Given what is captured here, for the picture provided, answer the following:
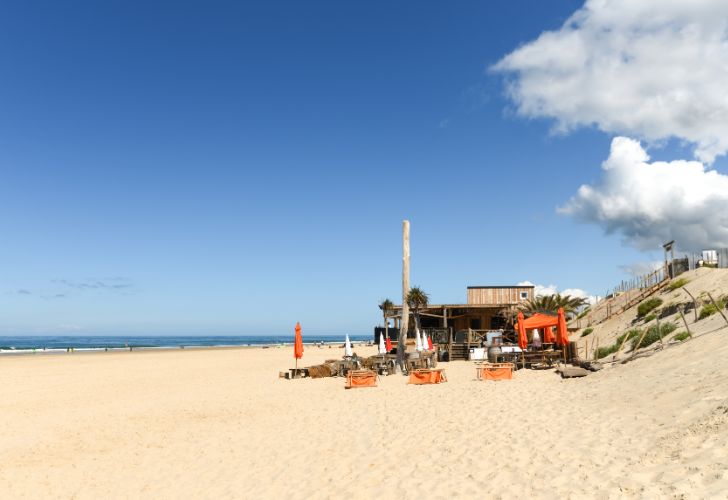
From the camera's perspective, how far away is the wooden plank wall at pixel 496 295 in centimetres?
3800

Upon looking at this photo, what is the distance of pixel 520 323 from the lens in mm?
22109

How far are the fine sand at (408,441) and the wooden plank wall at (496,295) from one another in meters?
20.3

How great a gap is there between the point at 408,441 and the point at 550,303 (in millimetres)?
31515

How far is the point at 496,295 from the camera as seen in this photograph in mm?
38250

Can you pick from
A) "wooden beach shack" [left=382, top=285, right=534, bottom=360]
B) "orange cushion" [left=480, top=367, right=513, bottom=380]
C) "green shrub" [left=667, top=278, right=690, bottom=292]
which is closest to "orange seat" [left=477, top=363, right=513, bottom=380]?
"orange cushion" [left=480, top=367, right=513, bottom=380]

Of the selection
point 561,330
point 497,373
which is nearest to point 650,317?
point 561,330

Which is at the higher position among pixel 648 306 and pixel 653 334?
pixel 648 306

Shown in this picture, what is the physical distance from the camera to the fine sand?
7.24 meters

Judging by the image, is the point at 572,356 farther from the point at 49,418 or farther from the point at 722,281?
the point at 49,418

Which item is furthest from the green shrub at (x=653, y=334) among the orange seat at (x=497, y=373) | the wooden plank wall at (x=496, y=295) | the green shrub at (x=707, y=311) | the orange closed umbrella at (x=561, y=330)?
the wooden plank wall at (x=496, y=295)

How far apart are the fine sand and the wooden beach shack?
47.3ft

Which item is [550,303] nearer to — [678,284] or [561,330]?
[678,284]

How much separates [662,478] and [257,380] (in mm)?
19392

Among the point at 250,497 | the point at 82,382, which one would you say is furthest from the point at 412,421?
the point at 82,382
